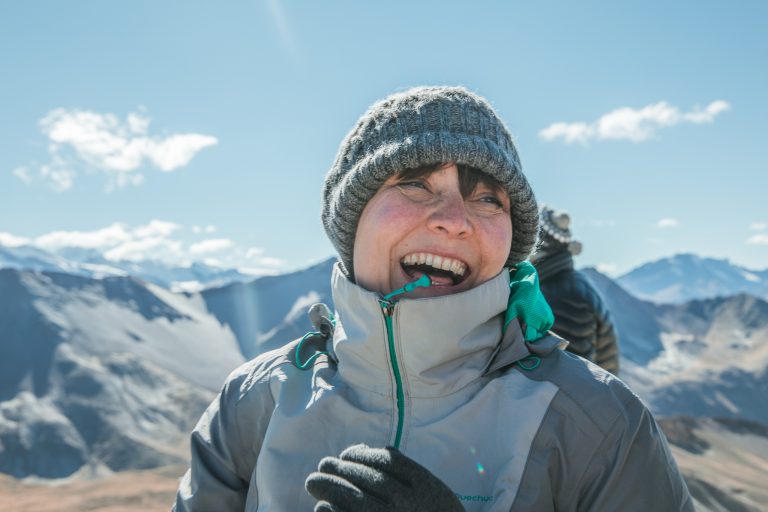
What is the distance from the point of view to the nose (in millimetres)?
1871

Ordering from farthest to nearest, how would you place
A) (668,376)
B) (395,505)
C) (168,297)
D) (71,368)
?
(168,297) < (668,376) < (71,368) < (395,505)

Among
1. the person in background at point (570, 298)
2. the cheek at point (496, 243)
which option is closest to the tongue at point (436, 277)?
the cheek at point (496, 243)

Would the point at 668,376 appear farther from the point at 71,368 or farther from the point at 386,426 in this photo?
the point at 386,426

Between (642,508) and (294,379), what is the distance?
106 cm

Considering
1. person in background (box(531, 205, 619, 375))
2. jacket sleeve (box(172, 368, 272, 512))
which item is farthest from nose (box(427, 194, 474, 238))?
person in background (box(531, 205, 619, 375))

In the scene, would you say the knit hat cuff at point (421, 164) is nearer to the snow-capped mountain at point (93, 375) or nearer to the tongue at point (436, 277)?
the tongue at point (436, 277)

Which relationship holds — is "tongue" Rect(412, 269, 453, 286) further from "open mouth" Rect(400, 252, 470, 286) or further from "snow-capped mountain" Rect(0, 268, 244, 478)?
"snow-capped mountain" Rect(0, 268, 244, 478)

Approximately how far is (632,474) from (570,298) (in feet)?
10.6

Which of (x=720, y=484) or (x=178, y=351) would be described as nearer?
(x=720, y=484)

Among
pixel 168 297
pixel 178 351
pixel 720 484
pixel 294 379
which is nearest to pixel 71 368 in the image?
pixel 178 351

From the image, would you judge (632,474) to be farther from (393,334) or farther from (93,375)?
(93,375)

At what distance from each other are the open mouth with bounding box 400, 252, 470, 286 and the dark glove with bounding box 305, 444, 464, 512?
606 millimetres

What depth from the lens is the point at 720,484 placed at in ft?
51.9

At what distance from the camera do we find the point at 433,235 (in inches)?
75.0
